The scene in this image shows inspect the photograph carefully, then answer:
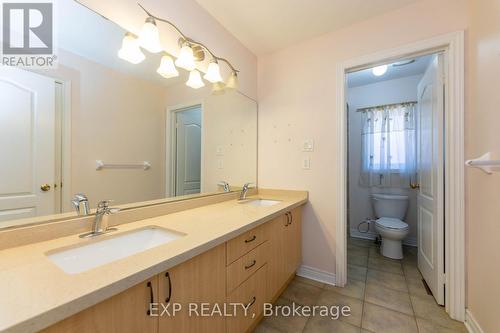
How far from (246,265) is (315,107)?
1.54m

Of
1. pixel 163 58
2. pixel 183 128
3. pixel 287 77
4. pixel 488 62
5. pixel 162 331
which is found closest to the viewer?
pixel 162 331

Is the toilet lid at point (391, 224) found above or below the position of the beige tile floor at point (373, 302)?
above

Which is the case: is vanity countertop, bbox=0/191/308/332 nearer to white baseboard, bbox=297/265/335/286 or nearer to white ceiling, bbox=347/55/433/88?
white baseboard, bbox=297/265/335/286

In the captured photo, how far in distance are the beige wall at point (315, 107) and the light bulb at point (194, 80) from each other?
2.84 ft

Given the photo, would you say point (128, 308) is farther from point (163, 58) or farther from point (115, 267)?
Result: point (163, 58)

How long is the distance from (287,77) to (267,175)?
105 centimetres

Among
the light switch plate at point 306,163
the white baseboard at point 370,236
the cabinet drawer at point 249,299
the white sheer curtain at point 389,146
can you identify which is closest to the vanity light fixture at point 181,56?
the light switch plate at point 306,163

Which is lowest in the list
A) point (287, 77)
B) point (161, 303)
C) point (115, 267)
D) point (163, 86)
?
point (161, 303)

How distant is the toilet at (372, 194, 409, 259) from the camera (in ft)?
7.68

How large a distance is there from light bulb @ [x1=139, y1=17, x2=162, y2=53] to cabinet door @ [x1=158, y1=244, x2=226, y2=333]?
119 centimetres

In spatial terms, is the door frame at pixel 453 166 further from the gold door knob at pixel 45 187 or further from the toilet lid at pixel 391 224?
the gold door knob at pixel 45 187

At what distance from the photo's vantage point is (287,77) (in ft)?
7.08

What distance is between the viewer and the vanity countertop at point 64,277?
46 cm

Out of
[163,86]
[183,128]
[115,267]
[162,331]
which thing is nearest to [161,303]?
[162,331]
